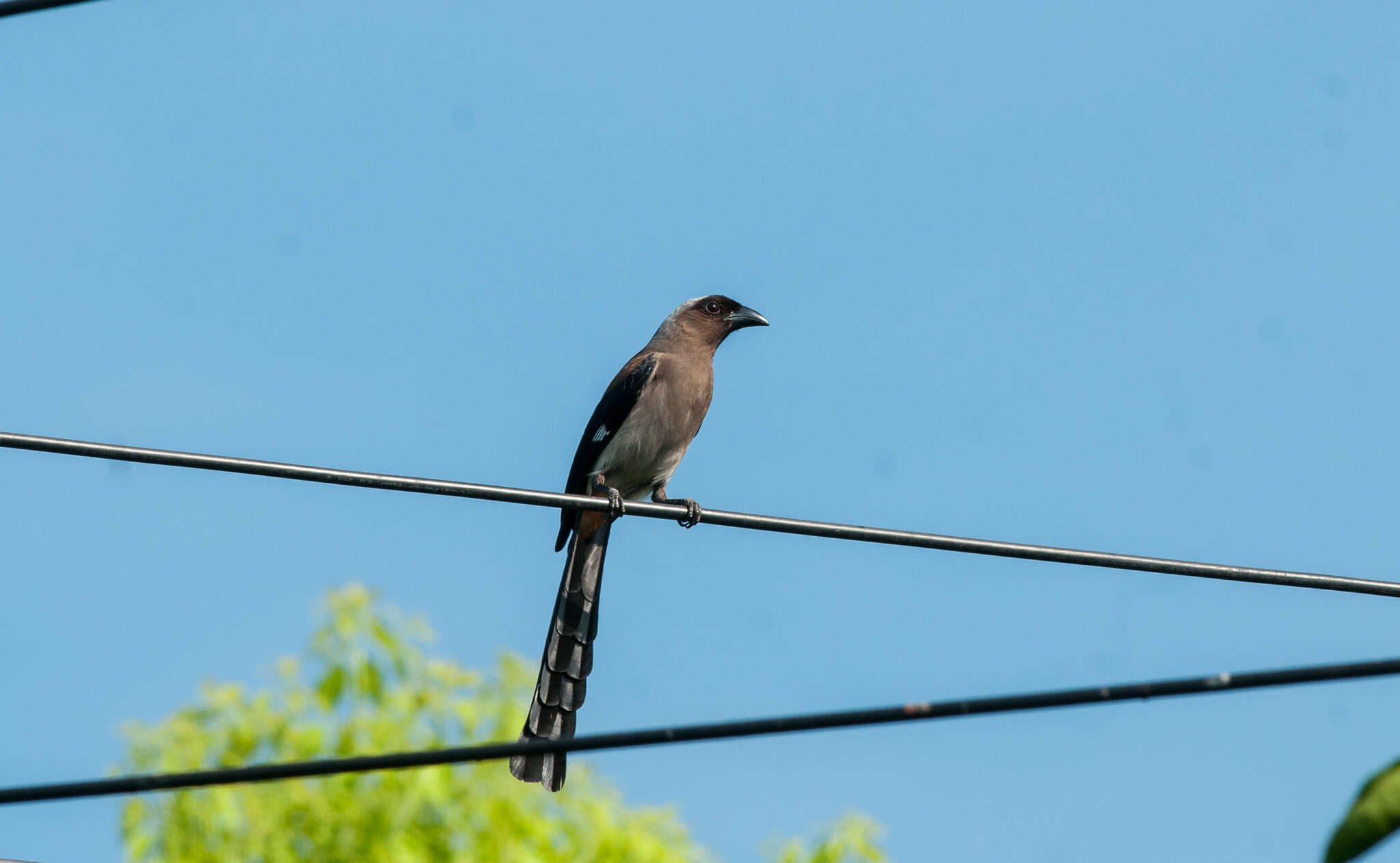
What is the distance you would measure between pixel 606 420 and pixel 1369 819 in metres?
8.33

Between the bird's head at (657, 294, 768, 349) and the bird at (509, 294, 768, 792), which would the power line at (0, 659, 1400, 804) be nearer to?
the bird at (509, 294, 768, 792)

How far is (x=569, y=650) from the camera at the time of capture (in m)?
9.04

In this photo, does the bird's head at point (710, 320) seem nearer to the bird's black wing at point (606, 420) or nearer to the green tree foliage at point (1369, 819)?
the bird's black wing at point (606, 420)

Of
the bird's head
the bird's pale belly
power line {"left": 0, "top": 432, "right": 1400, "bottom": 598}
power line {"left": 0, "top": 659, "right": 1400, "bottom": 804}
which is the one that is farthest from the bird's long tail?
power line {"left": 0, "top": 659, "right": 1400, "bottom": 804}

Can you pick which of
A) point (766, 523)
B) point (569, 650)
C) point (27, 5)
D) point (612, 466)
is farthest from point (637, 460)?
point (27, 5)

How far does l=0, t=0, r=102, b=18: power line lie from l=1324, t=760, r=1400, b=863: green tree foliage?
4280mm

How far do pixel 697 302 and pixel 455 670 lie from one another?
15.4 feet

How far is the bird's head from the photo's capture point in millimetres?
10664

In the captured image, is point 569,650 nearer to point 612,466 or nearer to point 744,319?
point 612,466

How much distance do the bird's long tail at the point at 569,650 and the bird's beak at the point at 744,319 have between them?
2068 millimetres

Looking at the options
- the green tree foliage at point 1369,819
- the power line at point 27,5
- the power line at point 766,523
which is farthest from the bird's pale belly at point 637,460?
the green tree foliage at point 1369,819

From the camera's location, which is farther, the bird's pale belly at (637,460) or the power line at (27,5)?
the bird's pale belly at (637,460)

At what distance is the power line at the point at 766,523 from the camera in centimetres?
488

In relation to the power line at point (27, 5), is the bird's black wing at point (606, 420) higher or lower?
lower
